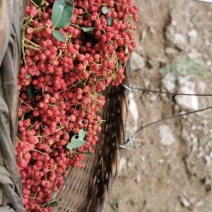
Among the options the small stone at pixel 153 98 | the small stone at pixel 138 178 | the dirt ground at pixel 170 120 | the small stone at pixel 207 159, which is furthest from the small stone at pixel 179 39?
the small stone at pixel 138 178

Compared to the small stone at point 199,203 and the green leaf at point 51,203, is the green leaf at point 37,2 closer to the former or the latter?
the green leaf at point 51,203

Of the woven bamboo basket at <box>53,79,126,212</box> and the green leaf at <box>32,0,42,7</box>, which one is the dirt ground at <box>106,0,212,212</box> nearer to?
the woven bamboo basket at <box>53,79,126,212</box>

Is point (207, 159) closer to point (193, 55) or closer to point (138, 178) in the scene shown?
point (138, 178)

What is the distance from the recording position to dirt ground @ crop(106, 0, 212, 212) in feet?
5.90

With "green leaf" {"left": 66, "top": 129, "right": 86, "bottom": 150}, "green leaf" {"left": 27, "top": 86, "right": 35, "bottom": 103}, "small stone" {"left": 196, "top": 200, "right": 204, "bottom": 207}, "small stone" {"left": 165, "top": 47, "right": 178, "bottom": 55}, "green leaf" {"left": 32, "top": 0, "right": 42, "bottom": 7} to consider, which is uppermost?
"green leaf" {"left": 32, "top": 0, "right": 42, "bottom": 7}

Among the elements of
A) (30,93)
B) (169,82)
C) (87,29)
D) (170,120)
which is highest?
(87,29)

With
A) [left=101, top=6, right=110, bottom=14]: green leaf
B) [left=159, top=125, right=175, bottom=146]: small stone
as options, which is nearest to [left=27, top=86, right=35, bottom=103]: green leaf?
[left=101, top=6, right=110, bottom=14]: green leaf

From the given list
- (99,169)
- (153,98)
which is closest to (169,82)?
(153,98)

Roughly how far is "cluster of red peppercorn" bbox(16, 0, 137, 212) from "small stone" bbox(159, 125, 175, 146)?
753 mm

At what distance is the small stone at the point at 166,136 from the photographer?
1.89m

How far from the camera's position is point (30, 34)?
94cm

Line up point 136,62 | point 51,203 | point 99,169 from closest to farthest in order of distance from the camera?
point 51,203 < point 99,169 < point 136,62

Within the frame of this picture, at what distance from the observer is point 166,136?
1.90m

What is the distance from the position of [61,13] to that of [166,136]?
1055mm
